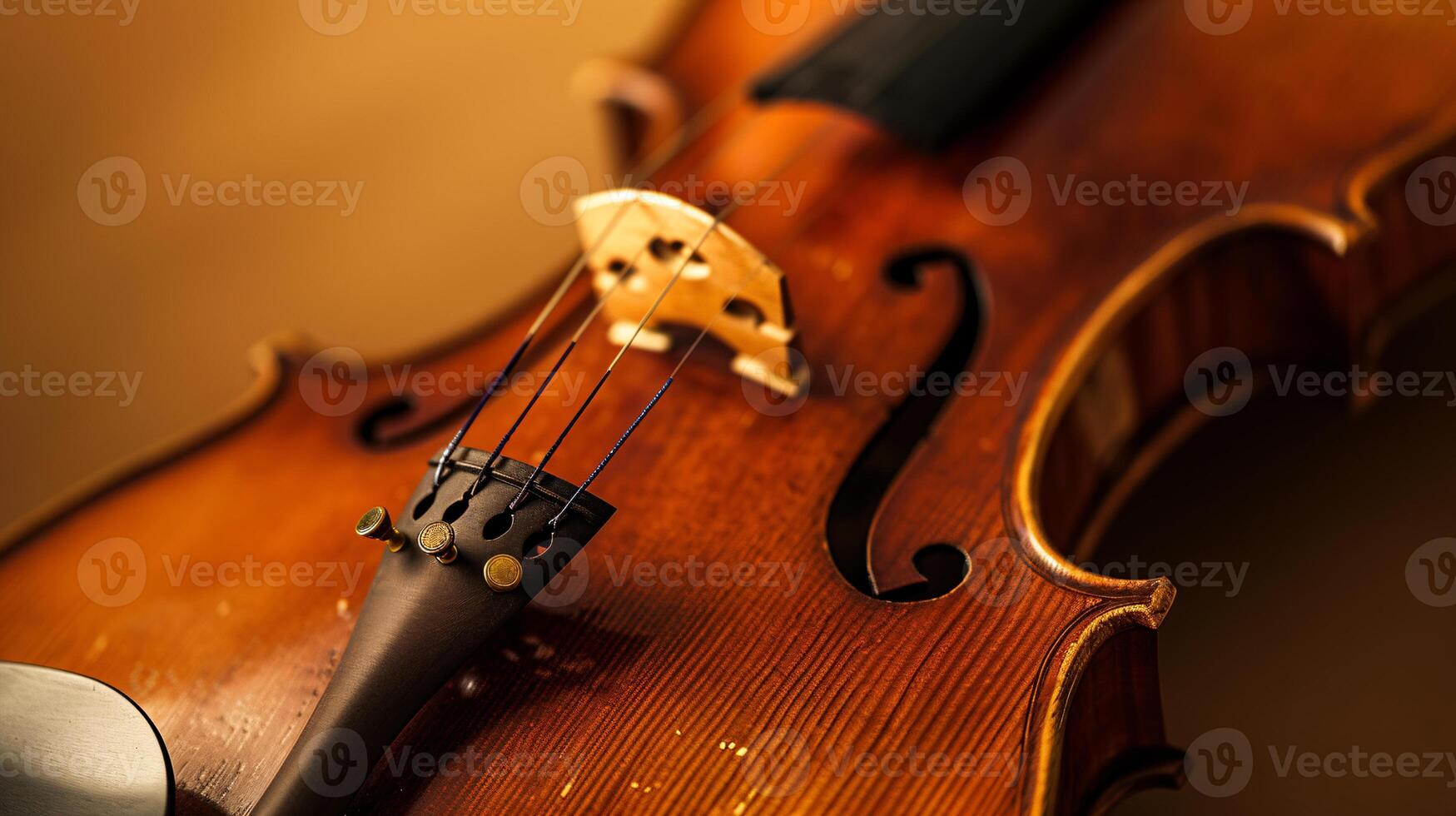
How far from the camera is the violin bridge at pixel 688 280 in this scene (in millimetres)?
1039

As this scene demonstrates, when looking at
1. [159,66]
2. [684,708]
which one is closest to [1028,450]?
[684,708]

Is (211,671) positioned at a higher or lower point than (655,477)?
lower

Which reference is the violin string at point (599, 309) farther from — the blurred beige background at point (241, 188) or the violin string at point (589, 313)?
the blurred beige background at point (241, 188)

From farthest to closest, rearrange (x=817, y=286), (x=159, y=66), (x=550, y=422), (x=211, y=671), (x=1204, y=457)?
(x=159, y=66), (x=1204, y=457), (x=817, y=286), (x=550, y=422), (x=211, y=671)

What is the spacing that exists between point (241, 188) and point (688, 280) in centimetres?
129

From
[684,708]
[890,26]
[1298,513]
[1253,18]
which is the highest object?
[1253,18]

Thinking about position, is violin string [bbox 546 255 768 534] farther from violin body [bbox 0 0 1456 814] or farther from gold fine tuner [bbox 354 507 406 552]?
gold fine tuner [bbox 354 507 406 552]

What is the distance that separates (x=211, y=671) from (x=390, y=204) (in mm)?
1238

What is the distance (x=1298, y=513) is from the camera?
4.34 ft

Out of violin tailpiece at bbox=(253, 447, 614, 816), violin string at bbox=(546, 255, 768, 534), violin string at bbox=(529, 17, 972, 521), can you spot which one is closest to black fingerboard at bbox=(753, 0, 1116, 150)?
violin string at bbox=(529, 17, 972, 521)

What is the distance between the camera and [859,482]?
1.02 metres

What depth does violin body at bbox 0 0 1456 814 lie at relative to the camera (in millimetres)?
840

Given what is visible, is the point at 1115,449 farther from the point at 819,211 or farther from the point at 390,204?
the point at 390,204

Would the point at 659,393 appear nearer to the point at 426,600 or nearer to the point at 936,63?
the point at 426,600
